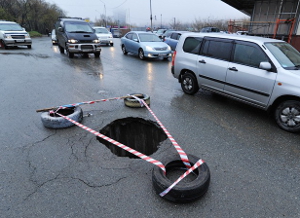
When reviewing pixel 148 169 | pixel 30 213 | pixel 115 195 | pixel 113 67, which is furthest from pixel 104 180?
pixel 113 67

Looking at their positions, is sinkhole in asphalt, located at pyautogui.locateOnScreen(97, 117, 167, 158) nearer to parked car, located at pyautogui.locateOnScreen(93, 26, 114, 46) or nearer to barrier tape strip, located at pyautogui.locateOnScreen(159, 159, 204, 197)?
barrier tape strip, located at pyautogui.locateOnScreen(159, 159, 204, 197)

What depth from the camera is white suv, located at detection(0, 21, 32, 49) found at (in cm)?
1681

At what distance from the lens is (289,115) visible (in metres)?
4.29

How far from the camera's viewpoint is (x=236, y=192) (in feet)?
9.16

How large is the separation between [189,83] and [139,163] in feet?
12.9

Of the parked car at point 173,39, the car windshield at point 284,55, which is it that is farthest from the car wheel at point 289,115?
the parked car at point 173,39

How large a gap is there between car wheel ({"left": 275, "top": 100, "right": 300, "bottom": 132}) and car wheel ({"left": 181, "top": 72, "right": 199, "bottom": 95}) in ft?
8.26

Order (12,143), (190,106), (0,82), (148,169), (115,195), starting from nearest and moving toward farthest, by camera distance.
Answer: (115,195), (148,169), (12,143), (190,106), (0,82)

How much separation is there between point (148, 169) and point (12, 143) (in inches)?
105

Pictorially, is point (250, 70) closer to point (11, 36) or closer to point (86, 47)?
point (86, 47)

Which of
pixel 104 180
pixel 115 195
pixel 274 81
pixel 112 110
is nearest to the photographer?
pixel 115 195

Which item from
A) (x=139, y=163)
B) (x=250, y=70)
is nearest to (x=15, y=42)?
(x=139, y=163)

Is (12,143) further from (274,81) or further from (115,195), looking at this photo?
(274,81)

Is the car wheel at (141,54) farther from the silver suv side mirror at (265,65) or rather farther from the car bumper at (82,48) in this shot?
the silver suv side mirror at (265,65)
